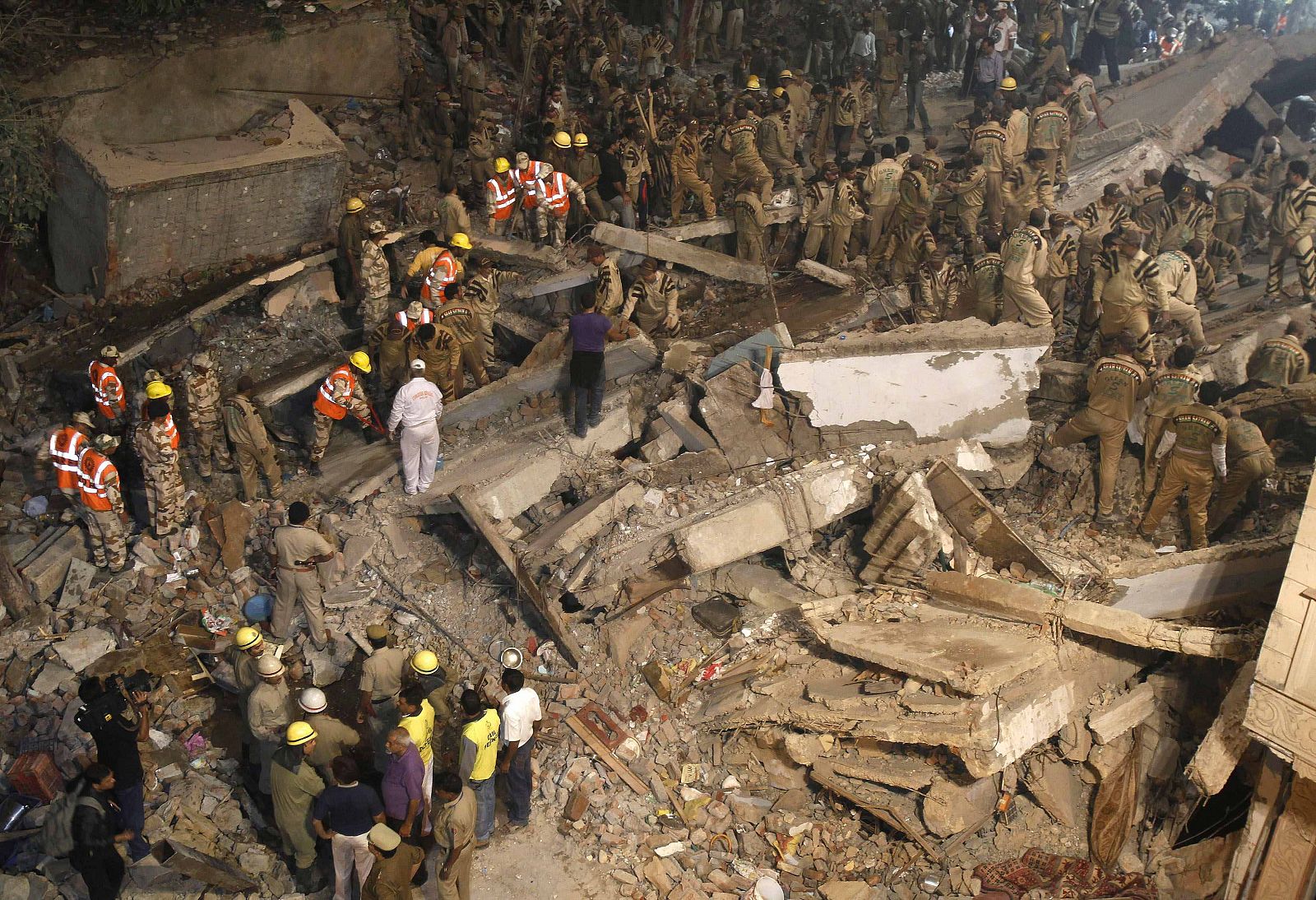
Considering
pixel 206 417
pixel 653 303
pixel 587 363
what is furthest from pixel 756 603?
pixel 206 417

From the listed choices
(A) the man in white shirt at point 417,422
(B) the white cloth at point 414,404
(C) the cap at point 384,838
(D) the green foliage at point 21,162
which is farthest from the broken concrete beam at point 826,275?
(D) the green foliage at point 21,162

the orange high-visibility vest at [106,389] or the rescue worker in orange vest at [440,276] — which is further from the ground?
the rescue worker in orange vest at [440,276]

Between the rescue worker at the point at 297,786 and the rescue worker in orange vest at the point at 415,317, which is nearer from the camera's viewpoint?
the rescue worker at the point at 297,786

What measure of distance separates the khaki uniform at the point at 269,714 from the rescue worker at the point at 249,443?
281 centimetres

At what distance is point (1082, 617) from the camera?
7996 millimetres

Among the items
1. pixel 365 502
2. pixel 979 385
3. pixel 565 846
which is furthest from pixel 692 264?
pixel 565 846

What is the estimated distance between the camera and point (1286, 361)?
33.5 ft

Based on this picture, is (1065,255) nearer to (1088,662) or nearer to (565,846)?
(1088,662)

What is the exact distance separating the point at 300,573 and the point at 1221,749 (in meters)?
6.46

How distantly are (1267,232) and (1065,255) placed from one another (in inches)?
135

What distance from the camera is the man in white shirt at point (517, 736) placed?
7.52 meters

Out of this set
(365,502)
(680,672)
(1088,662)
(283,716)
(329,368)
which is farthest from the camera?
(329,368)

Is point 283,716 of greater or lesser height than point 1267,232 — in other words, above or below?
below

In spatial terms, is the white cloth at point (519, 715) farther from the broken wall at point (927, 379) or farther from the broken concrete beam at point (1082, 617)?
the broken wall at point (927, 379)
